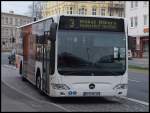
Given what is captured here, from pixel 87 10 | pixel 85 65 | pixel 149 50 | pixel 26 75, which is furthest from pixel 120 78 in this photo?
pixel 149 50

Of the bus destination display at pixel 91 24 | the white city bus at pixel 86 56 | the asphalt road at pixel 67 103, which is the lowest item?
the asphalt road at pixel 67 103

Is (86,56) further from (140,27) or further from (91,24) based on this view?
(140,27)

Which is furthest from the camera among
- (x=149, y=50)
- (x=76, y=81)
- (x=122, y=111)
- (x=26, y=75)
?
(x=149, y=50)

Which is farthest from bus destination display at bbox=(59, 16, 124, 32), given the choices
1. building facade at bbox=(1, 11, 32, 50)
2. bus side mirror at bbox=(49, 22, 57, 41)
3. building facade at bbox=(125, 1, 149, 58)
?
building facade at bbox=(125, 1, 149, 58)

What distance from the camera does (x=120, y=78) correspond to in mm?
15383

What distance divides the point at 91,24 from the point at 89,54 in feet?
3.02

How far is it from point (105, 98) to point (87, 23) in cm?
283

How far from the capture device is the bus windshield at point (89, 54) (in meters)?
15.2

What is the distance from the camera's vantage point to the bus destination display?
50.4 feet

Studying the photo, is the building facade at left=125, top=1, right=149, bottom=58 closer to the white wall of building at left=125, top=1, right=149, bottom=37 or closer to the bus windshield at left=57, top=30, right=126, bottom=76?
the white wall of building at left=125, top=1, right=149, bottom=37

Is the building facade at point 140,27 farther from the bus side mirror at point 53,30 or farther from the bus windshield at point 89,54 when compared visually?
the bus side mirror at point 53,30

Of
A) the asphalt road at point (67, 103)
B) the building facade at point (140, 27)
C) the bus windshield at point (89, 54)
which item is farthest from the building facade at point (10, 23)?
the bus windshield at point (89, 54)

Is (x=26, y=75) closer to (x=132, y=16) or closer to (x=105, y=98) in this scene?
(x=105, y=98)

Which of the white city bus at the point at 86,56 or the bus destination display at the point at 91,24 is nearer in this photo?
the white city bus at the point at 86,56
